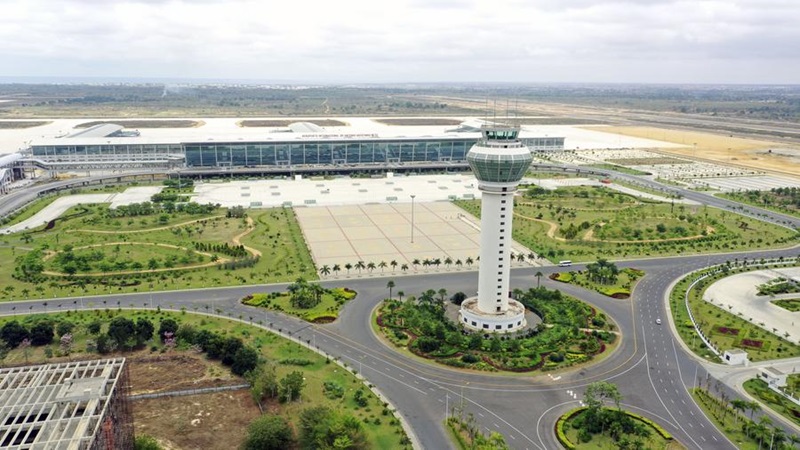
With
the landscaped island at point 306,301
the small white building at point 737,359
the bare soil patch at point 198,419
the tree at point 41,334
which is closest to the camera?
the bare soil patch at point 198,419

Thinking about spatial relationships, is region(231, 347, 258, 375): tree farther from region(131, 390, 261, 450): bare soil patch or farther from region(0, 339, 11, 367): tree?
region(0, 339, 11, 367): tree

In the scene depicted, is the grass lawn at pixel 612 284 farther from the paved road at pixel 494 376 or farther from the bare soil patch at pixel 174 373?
the bare soil patch at pixel 174 373

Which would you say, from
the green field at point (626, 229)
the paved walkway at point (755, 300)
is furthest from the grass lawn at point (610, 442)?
the green field at point (626, 229)

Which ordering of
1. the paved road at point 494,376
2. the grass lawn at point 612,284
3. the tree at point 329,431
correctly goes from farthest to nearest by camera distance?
the grass lawn at point 612,284, the paved road at point 494,376, the tree at point 329,431

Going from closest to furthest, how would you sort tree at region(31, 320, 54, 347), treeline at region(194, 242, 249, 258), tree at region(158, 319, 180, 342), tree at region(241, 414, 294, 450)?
tree at region(241, 414, 294, 450), tree at region(31, 320, 54, 347), tree at region(158, 319, 180, 342), treeline at region(194, 242, 249, 258)

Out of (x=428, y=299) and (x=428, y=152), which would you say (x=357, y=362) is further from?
(x=428, y=152)

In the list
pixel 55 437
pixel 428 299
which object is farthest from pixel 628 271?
pixel 55 437

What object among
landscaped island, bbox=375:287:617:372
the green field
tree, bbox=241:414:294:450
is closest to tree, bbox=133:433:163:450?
tree, bbox=241:414:294:450
